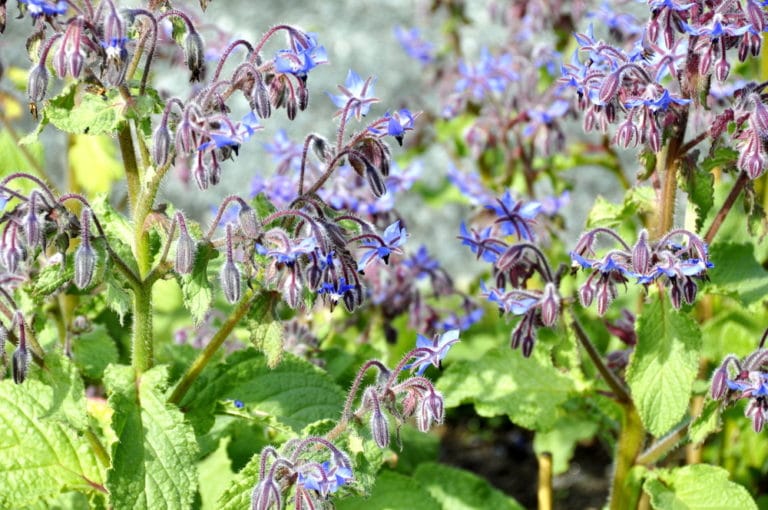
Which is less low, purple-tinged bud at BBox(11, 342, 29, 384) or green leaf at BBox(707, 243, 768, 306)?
purple-tinged bud at BBox(11, 342, 29, 384)

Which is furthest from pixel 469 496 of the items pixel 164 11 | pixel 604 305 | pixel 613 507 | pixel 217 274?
pixel 164 11

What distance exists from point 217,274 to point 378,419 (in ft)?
1.74

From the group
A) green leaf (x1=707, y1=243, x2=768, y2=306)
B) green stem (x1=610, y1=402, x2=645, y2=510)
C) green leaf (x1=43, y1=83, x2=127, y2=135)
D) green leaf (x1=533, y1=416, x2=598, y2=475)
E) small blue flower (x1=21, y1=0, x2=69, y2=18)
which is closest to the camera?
small blue flower (x1=21, y1=0, x2=69, y2=18)

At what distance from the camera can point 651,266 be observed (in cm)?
241

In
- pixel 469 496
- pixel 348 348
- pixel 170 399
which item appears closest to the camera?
pixel 170 399

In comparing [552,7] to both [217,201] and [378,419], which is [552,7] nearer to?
[217,201]

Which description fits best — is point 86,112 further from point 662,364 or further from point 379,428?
point 662,364

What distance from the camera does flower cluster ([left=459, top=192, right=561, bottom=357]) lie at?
2551mm

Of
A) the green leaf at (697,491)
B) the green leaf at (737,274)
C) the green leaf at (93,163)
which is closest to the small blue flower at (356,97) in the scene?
the green leaf at (737,274)

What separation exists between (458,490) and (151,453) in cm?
127

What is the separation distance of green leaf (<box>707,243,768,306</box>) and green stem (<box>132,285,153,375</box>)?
1447mm

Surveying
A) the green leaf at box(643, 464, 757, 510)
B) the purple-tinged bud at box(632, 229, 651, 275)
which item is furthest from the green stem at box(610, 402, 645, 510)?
the purple-tinged bud at box(632, 229, 651, 275)

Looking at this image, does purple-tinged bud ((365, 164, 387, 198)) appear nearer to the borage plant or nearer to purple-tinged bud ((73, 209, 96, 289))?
the borage plant

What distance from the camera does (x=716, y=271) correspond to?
287 cm
